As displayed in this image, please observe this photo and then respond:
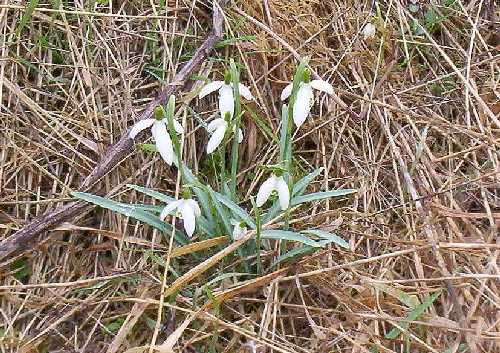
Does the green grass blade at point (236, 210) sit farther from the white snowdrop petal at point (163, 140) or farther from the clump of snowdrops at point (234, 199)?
the white snowdrop petal at point (163, 140)

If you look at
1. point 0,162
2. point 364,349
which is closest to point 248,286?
point 364,349

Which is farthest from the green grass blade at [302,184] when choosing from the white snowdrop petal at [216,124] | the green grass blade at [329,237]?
the white snowdrop petal at [216,124]

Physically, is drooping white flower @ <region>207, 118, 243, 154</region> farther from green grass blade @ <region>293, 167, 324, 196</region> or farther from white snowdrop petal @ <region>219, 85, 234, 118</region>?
green grass blade @ <region>293, 167, 324, 196</region>

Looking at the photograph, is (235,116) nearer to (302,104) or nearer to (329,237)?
(302,104)

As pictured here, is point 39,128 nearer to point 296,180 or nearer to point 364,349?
point 296,180

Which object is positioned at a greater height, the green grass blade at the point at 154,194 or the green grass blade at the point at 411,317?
the green grass blade at the point at 154,194
